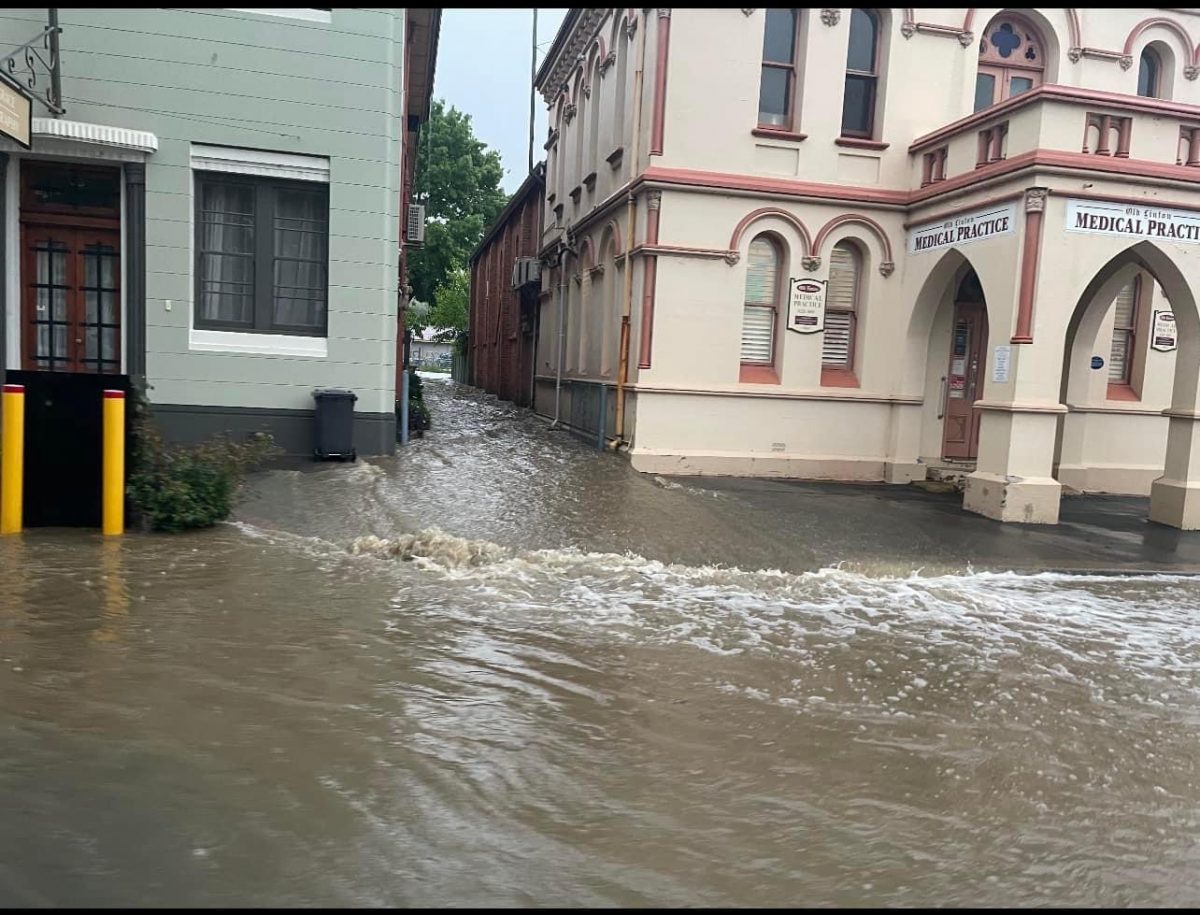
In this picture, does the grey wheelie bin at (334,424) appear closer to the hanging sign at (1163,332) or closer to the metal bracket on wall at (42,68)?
the metal bracket on wall at (42,68)

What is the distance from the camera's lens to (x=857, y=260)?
1408 centimetres

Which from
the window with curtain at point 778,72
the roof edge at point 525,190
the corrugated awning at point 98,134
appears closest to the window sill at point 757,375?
the window with curtain at point 778,72

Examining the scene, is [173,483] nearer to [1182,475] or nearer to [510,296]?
[1182,475]

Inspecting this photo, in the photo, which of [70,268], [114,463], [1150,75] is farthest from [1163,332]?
[70,268]

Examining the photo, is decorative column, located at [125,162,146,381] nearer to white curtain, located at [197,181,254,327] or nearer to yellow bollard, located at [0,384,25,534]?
white curtain, located at [197,181,254,327]

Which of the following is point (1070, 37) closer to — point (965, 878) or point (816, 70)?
point (816, 70)

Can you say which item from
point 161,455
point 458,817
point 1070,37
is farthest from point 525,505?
point 1070,37

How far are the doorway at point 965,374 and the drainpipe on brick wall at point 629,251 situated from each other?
491cm

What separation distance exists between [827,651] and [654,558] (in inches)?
104

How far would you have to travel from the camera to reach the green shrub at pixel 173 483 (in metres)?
8.16

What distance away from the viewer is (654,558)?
8586mm

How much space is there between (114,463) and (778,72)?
10465mm

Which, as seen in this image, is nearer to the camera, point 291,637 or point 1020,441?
point 291,637

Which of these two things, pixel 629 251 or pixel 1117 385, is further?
pixel 1117 385
